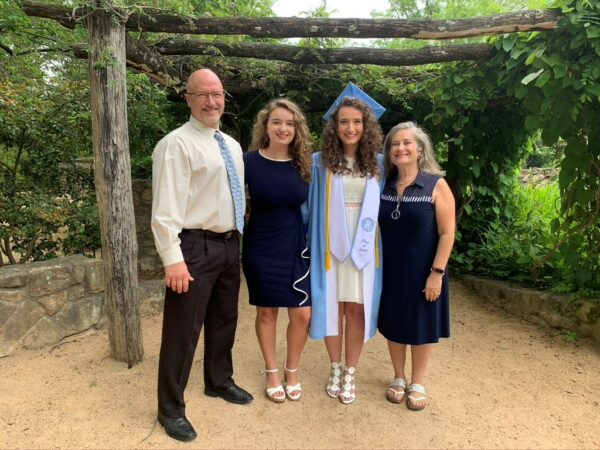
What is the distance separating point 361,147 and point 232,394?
1705 millimetres

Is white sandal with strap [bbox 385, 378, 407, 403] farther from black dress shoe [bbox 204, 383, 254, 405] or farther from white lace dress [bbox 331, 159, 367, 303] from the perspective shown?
black dress shoe [bbox 204, 383, 254, 405]

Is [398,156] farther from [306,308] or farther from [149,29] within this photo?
[149,29]

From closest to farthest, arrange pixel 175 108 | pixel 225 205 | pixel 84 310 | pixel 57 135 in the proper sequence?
pixel 225 205
pixel 84 310
pixel 57 135
pixel 175 108

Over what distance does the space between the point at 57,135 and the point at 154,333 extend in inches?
86.7

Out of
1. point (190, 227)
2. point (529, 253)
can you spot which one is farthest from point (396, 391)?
point (529, 253)

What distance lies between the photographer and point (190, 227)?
2217mm

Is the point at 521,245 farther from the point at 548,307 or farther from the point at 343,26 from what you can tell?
the point at 343,26

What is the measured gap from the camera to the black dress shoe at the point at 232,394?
264 cm

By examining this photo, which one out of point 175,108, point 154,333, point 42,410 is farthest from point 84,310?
point 175,108

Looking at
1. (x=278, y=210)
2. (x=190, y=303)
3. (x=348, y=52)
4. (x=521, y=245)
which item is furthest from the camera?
(x=521, y=245)

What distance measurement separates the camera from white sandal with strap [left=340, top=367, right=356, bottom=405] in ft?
8.79

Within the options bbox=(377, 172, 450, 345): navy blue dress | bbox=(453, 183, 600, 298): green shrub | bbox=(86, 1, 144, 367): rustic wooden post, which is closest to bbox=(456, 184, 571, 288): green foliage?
bbox=(453, 183, 600, 298): green shrub

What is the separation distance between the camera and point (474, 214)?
5.45 m

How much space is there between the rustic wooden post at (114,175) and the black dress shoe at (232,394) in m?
0.72
